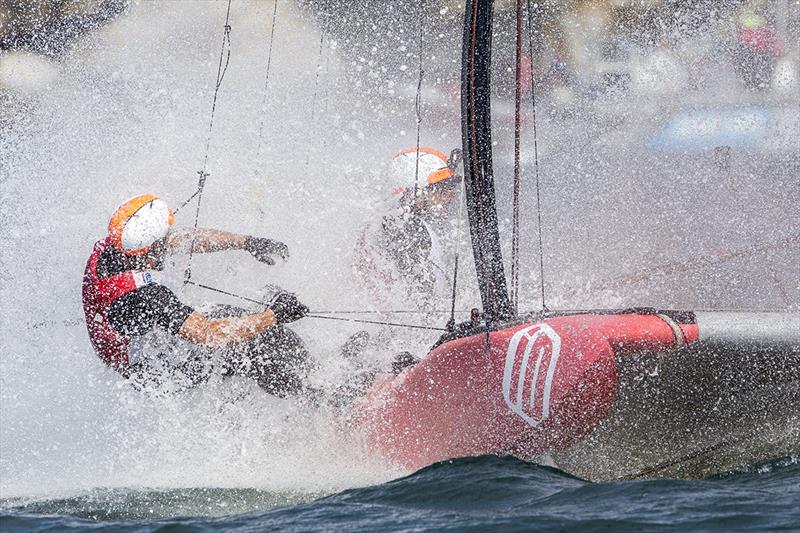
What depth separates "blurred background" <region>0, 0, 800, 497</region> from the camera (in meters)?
4.71

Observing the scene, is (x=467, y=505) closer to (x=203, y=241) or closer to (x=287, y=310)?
(x=287, y=310)

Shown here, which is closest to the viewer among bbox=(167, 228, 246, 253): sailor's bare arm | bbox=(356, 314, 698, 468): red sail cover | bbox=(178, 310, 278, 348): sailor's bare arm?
bbox=(356, 314, 698, 468): red sail cover

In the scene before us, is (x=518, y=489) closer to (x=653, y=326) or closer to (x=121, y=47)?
(x=653, y=326)

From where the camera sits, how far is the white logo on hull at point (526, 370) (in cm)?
372

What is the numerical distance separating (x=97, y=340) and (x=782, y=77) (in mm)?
8807

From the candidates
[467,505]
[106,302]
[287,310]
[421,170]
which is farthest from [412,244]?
[467,505]

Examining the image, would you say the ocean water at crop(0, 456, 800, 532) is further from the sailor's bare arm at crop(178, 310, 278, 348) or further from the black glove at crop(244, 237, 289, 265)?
the black glove at crop(244, 237, 289, 265)

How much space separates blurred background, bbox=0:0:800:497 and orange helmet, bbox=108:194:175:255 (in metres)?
0.77

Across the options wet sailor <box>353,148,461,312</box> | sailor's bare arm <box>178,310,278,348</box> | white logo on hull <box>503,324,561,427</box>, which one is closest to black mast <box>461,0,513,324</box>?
wet sailor <box>353,148,461,312</box>

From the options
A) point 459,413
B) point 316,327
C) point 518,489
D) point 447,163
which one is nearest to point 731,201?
point 447,163

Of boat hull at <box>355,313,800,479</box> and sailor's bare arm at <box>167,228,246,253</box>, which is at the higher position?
sailor's bare arm at <box>167,228,246,253</box>

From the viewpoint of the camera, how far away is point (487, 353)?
3900mm

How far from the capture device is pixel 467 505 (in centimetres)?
304

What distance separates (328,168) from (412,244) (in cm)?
511
